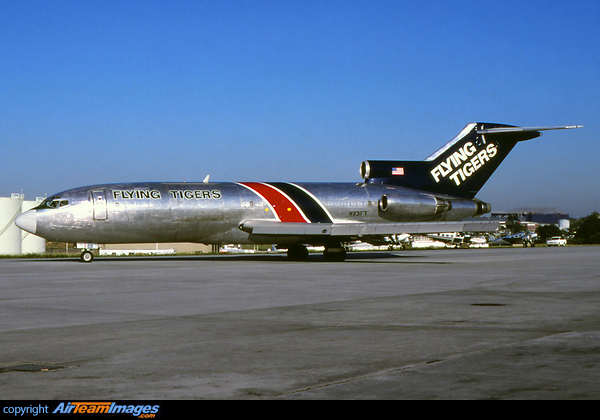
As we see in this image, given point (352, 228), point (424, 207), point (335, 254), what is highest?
point (424, 207)

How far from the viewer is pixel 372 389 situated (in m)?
6.52

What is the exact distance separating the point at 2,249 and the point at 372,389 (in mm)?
59306

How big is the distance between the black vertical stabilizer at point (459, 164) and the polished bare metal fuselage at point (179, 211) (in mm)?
1967

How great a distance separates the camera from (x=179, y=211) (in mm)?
33875

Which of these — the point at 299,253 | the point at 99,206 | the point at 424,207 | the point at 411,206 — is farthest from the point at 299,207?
the point at 99,206

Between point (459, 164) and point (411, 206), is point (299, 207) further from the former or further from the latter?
point (459, 164)

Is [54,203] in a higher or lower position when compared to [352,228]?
higher

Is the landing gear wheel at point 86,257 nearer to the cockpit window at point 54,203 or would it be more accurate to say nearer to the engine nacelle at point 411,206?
the cockpit window at point 54,203

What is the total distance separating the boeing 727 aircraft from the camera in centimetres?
3275

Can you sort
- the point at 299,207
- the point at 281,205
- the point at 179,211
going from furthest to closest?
the point at 299,207 < the point at 281,205 < the point at 179,211

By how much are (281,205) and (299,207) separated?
1.00m

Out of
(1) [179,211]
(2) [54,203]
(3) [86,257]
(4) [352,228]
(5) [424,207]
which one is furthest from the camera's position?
(5) [424,207]

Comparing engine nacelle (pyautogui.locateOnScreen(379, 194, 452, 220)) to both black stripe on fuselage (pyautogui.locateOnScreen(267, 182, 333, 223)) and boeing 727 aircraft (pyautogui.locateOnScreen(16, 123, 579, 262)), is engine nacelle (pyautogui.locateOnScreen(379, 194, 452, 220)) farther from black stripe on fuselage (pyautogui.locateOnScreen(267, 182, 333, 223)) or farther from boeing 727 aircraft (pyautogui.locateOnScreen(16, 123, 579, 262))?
black stripe on fuselage (pyautogui.locateOnScreen(267, 182, 333, 223))

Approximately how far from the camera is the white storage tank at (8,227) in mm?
59031
